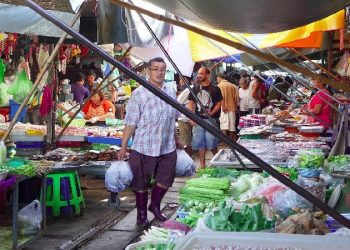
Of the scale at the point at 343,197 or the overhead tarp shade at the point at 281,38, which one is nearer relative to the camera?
the scale at the point at 343,197

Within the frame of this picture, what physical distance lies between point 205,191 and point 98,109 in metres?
7.42

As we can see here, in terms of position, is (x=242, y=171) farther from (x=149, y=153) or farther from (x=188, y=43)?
(x=188, y=43)

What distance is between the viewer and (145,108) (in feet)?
21.8

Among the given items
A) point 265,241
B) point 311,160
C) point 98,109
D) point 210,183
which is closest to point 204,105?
point 98,109

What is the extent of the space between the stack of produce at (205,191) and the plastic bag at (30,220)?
220cm

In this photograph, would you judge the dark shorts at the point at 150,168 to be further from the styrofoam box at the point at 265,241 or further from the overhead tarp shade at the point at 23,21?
the styrofoam box at the point at 265,241

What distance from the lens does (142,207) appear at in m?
6.96

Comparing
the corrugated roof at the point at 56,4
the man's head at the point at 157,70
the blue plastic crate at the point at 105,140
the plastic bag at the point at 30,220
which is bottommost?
the plastic bag at the point at 30,220

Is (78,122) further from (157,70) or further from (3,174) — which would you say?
(3,174)

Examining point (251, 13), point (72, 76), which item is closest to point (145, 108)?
point (251, 13)

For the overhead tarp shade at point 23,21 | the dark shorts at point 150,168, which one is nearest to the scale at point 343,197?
the dark shorts at point 150,168

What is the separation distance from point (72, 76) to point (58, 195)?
26.2 feet

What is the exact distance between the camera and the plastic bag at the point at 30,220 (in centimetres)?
622

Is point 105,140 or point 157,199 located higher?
point 105,140
